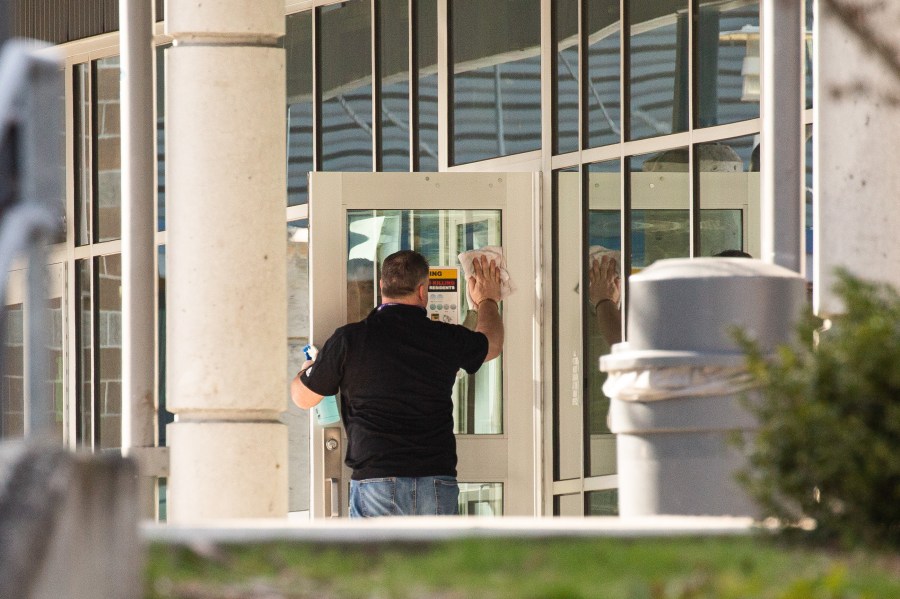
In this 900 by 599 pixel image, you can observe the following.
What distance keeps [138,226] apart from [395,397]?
144 centimetres

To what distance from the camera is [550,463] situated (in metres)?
8.91

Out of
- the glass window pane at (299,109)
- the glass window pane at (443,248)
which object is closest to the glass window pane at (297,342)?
the glass window pane at (299,109)

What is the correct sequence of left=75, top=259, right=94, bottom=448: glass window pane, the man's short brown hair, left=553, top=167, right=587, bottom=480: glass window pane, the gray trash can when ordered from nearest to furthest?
the gray trash can → the man's short brown hair → left=553, top=167, right=587, bottom=480: glass window pane → left=75, top=259, right=94, bottom=448: glass window pane

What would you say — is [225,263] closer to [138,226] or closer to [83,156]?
[138,226]

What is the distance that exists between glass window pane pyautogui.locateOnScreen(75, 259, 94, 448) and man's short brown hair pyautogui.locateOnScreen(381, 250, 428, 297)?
19.2ft

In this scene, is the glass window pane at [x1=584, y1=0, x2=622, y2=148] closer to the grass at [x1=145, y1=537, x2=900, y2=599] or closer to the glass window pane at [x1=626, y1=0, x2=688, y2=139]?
the glass window pane at [x1=626, y1=0, x2=688, y2=139]

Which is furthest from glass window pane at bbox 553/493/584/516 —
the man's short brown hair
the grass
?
the grass

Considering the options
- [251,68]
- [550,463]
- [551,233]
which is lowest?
[550,463]

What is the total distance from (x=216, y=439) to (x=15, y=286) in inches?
307

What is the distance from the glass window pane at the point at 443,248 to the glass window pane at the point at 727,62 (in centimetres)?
128

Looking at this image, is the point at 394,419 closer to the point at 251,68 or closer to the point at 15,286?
the point at 251,68

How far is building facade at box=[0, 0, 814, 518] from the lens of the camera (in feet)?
27.1

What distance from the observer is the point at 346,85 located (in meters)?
10.3

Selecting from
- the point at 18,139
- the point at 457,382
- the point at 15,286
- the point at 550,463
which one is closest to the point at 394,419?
the point at 457,382
